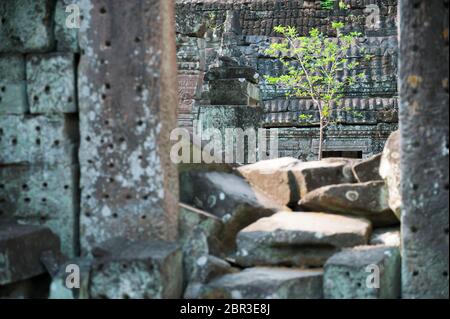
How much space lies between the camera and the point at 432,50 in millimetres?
4211

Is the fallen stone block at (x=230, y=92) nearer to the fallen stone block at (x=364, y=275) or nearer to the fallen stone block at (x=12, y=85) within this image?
the fallen stone block at (x=12, y=85)

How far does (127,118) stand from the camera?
4793mm

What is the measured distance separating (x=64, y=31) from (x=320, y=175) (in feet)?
7.68

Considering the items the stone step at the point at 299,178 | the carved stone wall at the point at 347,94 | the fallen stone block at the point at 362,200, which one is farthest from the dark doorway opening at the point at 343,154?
the fallen stone block at the point at 362,200

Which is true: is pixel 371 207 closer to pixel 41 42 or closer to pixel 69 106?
pixel 69 106

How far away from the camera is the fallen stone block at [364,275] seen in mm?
4258

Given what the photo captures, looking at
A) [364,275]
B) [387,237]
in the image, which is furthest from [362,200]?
[364,275]

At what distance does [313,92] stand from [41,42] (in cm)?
1124

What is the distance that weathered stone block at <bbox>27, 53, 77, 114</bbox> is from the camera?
502 cm

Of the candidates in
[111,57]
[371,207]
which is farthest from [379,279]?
[111,57]

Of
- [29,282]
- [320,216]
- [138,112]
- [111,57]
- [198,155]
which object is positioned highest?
[111,57]

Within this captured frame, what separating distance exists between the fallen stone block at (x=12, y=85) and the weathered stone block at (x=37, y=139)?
0.24 ft

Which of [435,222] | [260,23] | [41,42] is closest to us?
[435,222]

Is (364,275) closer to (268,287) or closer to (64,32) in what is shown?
(268,287)
